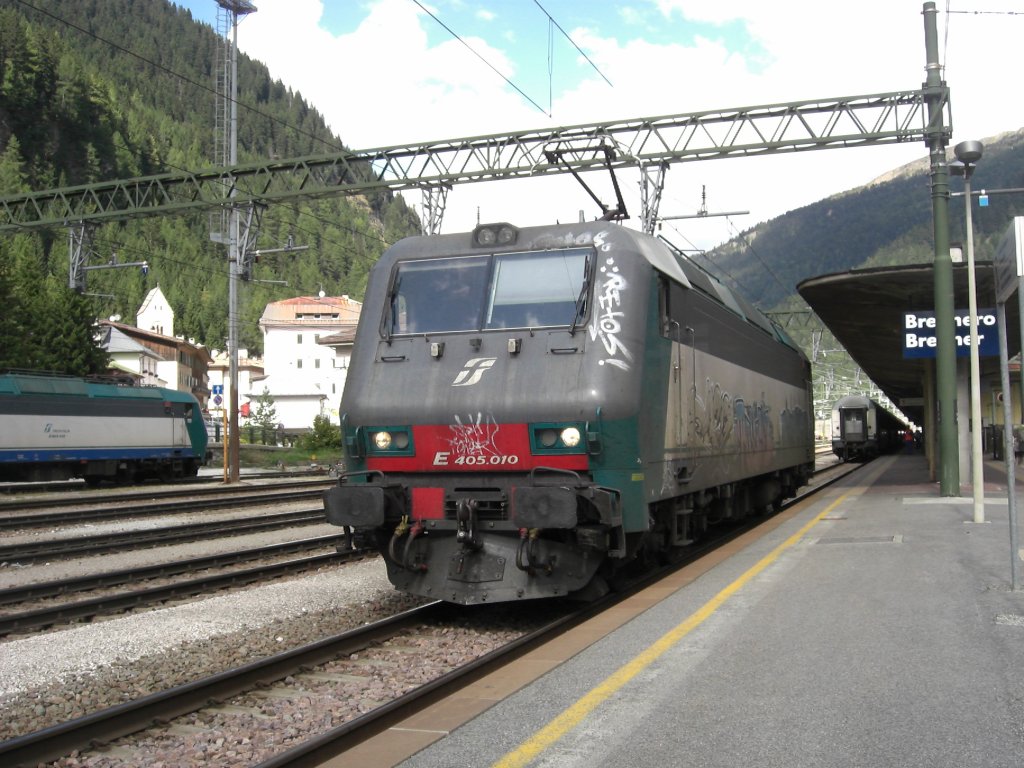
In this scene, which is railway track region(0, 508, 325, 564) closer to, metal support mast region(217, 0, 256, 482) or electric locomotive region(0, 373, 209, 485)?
metal support mast region(217, 0, 256, 482)

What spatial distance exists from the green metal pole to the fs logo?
41.1ft

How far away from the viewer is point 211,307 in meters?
134

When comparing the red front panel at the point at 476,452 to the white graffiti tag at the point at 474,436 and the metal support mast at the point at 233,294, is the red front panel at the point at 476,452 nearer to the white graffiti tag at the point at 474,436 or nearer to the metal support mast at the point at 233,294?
the white graffiti tag at the point at 474,436

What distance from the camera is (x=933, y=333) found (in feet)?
70.0

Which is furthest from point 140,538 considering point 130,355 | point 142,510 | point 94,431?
point 130,355

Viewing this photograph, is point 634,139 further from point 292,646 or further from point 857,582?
point 292,646

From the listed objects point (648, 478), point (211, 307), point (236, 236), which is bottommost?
point (648, 478)

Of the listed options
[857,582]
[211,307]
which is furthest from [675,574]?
[211,307]

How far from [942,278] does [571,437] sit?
12.9 metres

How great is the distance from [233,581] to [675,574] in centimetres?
473

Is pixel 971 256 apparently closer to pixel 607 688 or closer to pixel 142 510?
pixel 607 688

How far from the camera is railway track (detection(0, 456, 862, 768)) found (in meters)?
4.92

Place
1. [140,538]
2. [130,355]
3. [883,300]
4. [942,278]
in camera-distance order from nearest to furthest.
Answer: [140,538], [942,278], [883,300], [130,355]

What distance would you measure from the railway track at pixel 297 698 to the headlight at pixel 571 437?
1.43 meters
